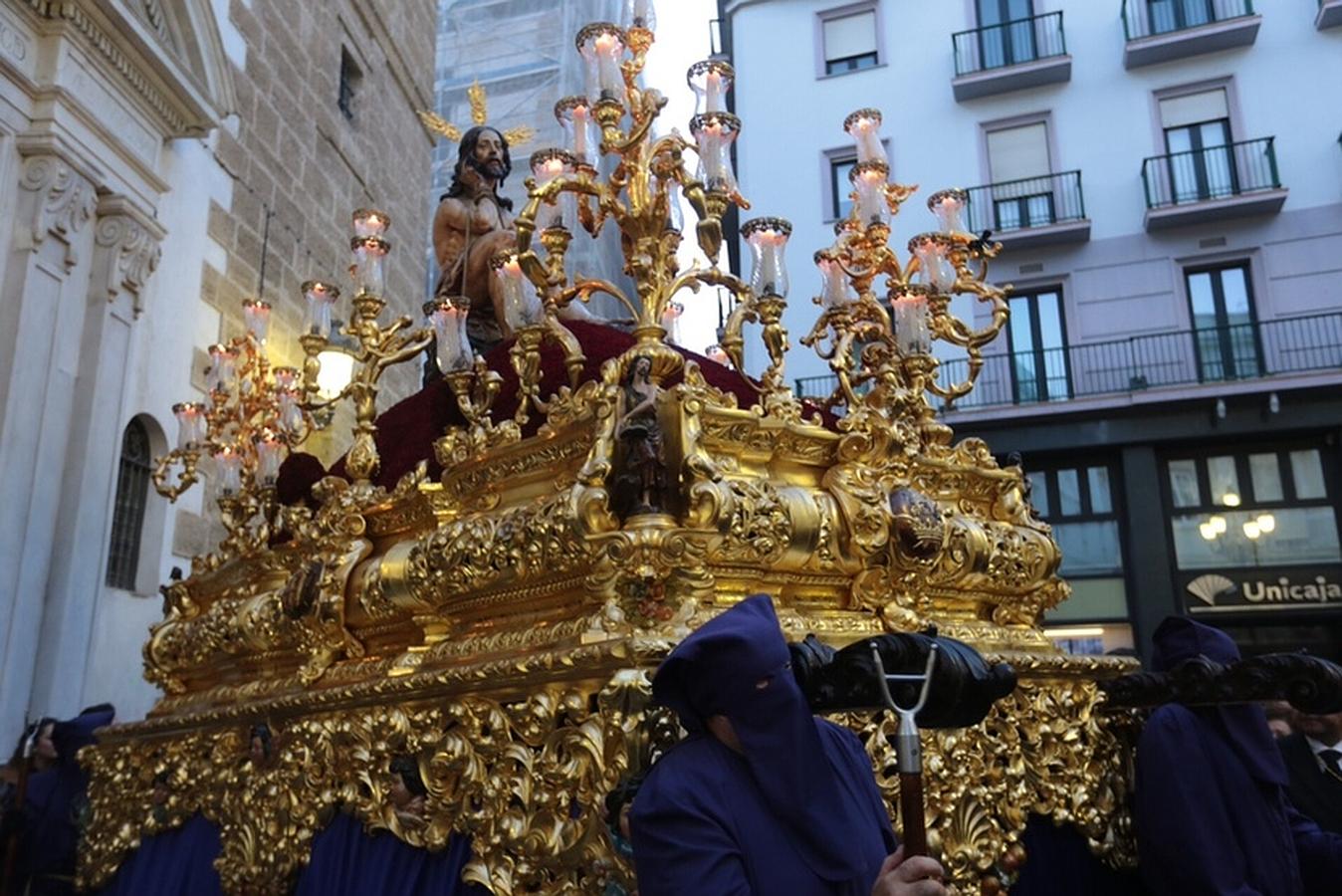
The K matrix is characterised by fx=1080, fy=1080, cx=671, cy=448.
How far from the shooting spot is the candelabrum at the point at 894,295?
385cm

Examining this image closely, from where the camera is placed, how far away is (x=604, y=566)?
9.14 feet

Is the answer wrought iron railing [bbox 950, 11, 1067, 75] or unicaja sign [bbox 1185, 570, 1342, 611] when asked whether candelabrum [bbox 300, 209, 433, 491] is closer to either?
unicaja sign [bbox 1185, 570, 1342, 611]

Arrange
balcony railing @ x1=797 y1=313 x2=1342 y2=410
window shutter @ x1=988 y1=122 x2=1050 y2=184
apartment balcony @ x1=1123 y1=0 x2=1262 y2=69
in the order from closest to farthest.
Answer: balcony railing @ x1=797 y1=313 x2=1342 y2=410, apartment balcony @ x1=1123 y1=0 x2=1262 y2=69, window shutter @ x1=988 y1=122 x2=1050 y2=184

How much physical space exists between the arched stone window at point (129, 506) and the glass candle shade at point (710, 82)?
571 centimetres

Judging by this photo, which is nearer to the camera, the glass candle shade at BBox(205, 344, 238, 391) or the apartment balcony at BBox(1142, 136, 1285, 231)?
the glass candle shade at BBox(205, 344, 238, 391)

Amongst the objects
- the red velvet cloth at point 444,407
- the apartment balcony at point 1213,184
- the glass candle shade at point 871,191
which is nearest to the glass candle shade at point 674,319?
the red velvet cloth at point 444,407

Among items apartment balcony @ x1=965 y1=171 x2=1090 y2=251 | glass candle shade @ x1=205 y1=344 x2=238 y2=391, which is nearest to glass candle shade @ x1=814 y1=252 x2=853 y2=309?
glass candle shade @ x1=205 y1=344 x2=238 y2=391

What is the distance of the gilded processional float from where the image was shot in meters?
2.79

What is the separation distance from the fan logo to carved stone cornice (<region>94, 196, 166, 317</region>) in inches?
503

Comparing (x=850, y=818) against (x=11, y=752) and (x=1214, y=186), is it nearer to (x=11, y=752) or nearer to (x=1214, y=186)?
(x=11, y=752)

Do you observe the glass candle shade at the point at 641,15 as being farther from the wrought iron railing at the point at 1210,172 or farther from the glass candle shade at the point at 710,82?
the wrought iron railing at the point at 1210,172

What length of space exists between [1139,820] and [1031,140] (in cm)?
1537

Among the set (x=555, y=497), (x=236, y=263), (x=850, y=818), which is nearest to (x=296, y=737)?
(x=555, y=497)

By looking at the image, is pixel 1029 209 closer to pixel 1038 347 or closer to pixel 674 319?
pixel 1038 347
